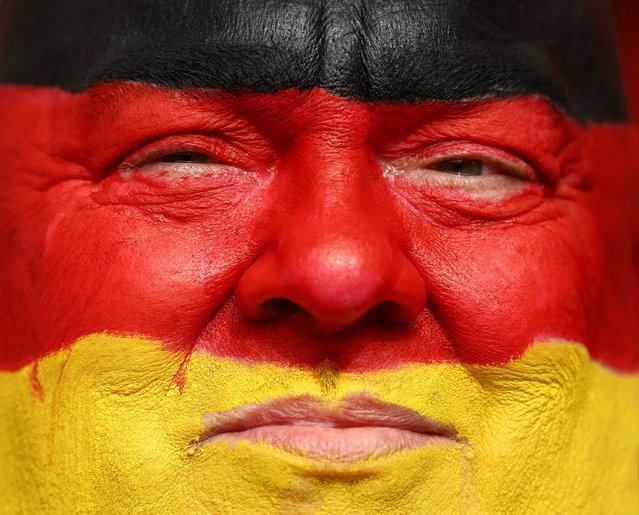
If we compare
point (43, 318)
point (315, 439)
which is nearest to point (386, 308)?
point (315, 439)

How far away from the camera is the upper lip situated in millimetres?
1740

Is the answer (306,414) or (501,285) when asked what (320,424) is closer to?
(306,414)

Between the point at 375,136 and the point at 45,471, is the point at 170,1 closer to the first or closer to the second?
the point at 375,136

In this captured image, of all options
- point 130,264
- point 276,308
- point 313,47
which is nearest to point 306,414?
point 276,308

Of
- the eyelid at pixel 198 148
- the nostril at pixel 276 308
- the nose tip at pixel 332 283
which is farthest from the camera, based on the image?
the eyelid at pixel 198 148

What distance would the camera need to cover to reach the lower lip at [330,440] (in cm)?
170

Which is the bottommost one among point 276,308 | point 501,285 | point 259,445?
point 259,445

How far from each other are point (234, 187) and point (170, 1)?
412 millimetres

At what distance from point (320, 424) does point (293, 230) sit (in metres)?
0.38

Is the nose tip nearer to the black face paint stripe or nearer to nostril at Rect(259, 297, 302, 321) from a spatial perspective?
nostril at Rect(259, 297, 302, 321)

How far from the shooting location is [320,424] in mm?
1746

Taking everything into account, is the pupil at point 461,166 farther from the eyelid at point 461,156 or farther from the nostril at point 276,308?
the nostril at point 276,308

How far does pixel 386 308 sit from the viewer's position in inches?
71.1

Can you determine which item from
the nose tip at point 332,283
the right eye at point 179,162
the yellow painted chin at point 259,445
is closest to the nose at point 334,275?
the nose tip at point 332,283
